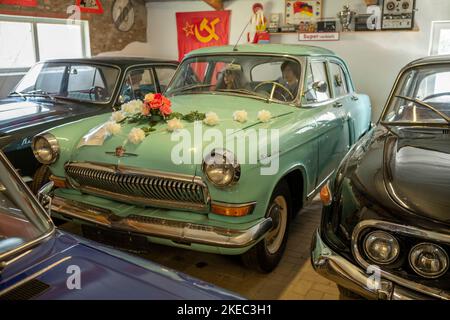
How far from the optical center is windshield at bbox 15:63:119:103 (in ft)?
15.0

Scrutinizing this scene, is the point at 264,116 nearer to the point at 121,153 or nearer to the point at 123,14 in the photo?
the point at 121,153

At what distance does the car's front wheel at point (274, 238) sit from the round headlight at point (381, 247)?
36.9 inches

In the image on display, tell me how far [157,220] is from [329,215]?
3.49ft

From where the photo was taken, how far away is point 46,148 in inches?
119

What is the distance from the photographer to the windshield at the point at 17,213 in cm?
152

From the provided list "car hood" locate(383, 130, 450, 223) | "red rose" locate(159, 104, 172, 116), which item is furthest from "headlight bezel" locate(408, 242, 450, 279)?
"red rose" locate(159, 104, 172, 116)

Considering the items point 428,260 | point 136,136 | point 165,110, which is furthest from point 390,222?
point 165,110

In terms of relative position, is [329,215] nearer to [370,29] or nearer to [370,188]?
[370,188]

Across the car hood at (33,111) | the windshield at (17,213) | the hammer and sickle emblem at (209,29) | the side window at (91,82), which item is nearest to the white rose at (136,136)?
the windshield at (17,213)

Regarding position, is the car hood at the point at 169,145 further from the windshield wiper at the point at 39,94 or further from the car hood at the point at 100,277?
the windshield wiper at the point at 39,94

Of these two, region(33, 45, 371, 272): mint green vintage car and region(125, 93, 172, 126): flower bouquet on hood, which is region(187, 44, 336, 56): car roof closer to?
region(33, 45, 371, 272): mint green vintage car

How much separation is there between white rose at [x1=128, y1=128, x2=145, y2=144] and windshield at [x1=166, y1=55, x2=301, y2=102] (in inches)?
47.8
